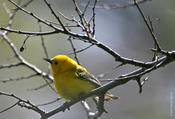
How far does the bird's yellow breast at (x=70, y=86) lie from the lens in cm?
507

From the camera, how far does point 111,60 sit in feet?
40.1

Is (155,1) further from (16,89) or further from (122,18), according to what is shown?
(16,89)

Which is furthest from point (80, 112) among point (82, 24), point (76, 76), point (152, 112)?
point (82, 24)

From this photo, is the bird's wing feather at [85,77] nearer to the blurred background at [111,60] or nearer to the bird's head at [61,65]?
the bird's head at [61,65]

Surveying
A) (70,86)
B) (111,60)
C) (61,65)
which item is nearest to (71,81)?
(70,86)

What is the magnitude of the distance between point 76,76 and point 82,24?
181 centimetres

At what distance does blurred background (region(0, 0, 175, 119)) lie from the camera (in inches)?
407

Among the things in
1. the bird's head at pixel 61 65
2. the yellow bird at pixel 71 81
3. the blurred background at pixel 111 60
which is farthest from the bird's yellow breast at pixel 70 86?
the blurred background at pixel 111 60

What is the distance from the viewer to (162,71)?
11.7m

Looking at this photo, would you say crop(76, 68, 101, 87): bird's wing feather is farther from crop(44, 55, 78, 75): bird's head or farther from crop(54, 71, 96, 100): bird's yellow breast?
crop(44, 55, 78, 75): bird's head


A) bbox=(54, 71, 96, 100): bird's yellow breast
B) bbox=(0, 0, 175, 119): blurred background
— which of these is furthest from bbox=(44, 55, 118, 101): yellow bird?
bbox=(0, 0, 175, 119): blurred background

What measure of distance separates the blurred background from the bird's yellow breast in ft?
14.7

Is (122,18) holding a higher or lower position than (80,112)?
higher

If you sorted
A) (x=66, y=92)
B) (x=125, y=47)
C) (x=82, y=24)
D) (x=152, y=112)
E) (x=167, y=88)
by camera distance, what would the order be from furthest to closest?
(x=125, y=47) < (x=167, y=88) < (x=152, y=112) < (x=66, y=92) < (x=82, y=24)
